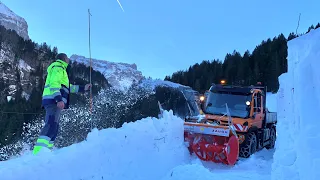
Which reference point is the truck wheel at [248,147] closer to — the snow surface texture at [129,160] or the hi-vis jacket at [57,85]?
the snow surface texture at [129,160]

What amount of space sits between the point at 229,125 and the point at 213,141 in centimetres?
60

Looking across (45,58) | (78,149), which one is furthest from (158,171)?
(45,58)

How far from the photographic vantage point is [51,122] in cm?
491

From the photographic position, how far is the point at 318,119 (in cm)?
264

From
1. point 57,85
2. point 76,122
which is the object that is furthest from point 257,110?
point 76,122

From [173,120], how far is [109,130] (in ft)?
9.53

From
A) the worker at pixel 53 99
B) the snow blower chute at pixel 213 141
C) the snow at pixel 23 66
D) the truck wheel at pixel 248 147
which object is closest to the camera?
the worker at pixel 53 99

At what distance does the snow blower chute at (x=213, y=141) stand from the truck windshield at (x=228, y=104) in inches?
67.0

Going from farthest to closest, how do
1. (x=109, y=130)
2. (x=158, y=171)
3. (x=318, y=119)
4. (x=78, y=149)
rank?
(x=158, y=171) → (x=109, y=130) → (x=78, y=149) → (x=318, y=119)

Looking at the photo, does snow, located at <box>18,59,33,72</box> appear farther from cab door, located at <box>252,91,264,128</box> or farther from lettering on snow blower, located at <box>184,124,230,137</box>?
lettering on snow blower, located at <box>184,124,230,137</box>

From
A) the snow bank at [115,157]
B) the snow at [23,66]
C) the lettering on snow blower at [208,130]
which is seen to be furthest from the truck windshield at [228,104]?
the snow at [23,66]

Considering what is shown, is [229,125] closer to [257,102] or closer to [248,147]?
[248,147]

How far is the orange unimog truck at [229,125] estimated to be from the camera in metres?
7.36

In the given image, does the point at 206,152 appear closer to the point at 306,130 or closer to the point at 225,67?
the point at 306,130
